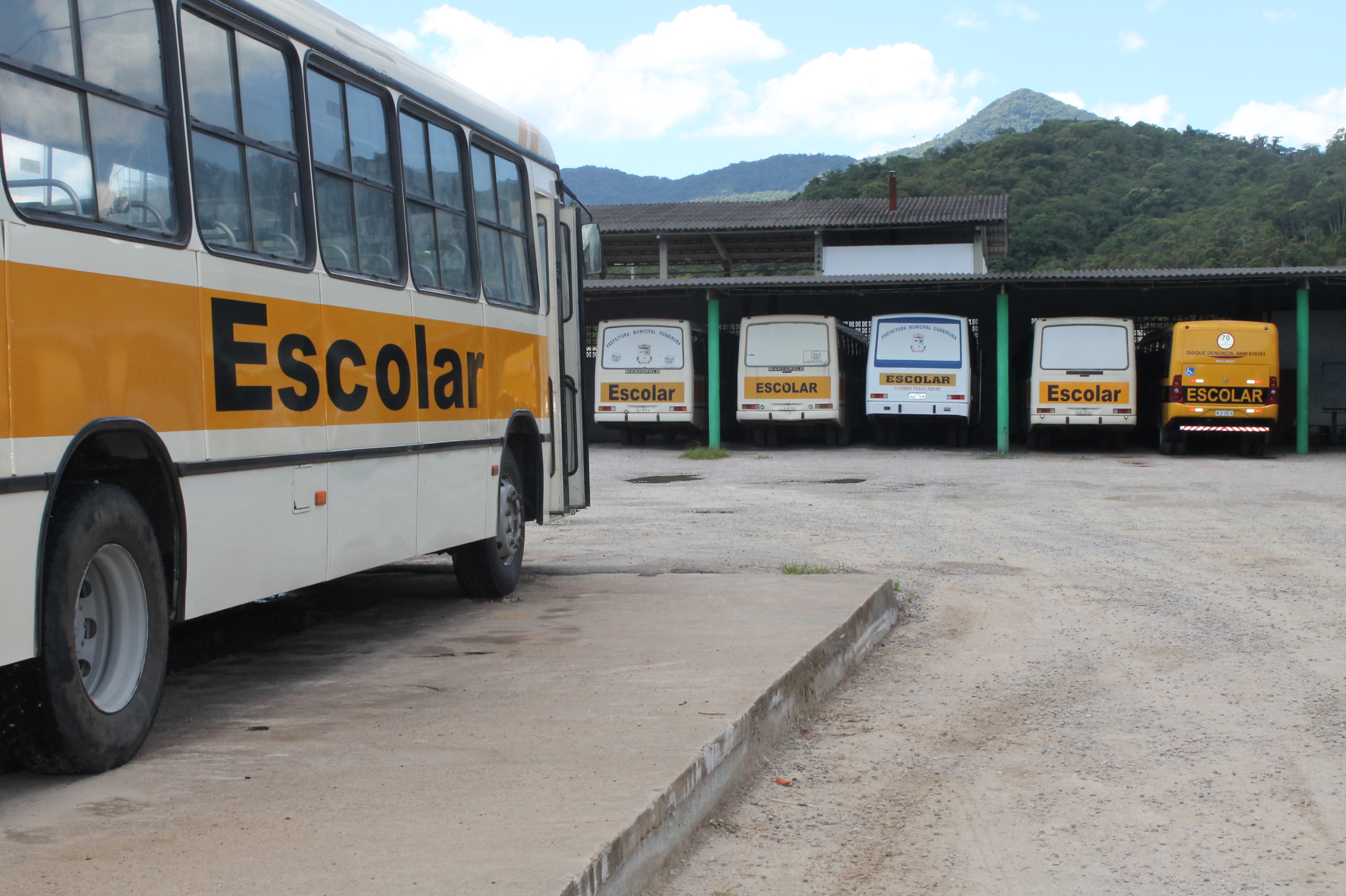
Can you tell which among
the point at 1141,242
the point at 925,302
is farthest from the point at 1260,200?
the point at 925,302

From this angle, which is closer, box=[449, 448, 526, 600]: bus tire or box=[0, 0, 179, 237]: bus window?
box=[0, 0, 179, 237]: bus window

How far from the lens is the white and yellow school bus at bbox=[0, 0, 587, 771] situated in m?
3.79

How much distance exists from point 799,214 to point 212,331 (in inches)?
1436

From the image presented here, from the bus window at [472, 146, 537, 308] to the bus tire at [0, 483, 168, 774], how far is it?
134 inches

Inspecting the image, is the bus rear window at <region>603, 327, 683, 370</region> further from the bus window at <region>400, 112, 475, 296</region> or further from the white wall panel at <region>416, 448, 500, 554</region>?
the bus window at <region>400, 112, 475, 296</region>

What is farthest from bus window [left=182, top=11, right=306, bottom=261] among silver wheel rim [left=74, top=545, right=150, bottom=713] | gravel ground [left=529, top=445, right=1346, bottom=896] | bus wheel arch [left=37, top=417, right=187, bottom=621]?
gravel ground [left=529, top=445, right=1346, bottom=896]

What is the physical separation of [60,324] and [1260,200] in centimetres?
7279

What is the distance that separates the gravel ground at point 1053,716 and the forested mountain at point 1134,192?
144ft

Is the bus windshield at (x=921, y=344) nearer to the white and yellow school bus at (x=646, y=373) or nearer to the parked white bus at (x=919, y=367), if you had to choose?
the parked white bus at (x=919, y=367)

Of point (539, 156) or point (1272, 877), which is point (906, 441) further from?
point (1272, 877)

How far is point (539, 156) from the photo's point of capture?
27.8 feet

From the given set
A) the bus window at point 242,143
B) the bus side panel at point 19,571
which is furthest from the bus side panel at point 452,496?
the bus side panel at point 19,571

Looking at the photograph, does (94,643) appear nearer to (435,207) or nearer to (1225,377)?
(435,207)

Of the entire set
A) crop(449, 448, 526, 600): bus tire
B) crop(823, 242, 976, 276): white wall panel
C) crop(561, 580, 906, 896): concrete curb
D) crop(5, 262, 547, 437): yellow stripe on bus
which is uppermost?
crop(823, 242, 976, 276): white wall panel
